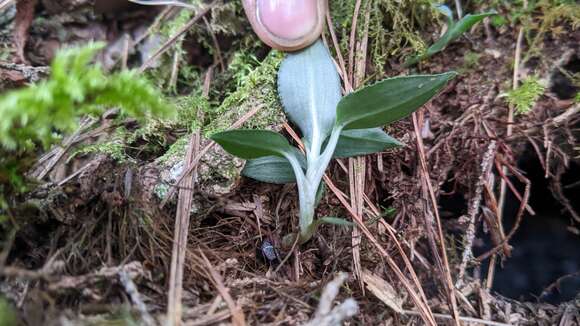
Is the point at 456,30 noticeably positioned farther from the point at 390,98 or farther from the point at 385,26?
the point at 390,98

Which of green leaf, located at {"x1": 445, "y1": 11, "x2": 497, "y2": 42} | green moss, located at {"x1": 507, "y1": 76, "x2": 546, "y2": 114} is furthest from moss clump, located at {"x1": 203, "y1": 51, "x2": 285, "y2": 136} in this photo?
green moss, located at {"x1": 507, "y1": 76, "x2": 546, "y2": 114}

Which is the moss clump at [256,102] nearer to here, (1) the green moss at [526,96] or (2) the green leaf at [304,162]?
(2) the green leaf at [304,162]

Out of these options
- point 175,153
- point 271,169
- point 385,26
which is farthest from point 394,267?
point 385,26

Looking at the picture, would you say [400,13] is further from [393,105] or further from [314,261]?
[314,261]

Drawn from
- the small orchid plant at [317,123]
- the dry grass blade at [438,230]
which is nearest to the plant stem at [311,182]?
the small orchid plant at [317,123]

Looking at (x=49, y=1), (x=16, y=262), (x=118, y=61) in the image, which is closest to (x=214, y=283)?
(x=16, y=262)

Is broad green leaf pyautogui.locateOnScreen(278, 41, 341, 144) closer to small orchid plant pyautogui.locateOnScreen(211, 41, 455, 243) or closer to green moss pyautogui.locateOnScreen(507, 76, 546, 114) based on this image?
small orchid plant pyautogui.locateOnScreen(211, 41, 455, 243)
